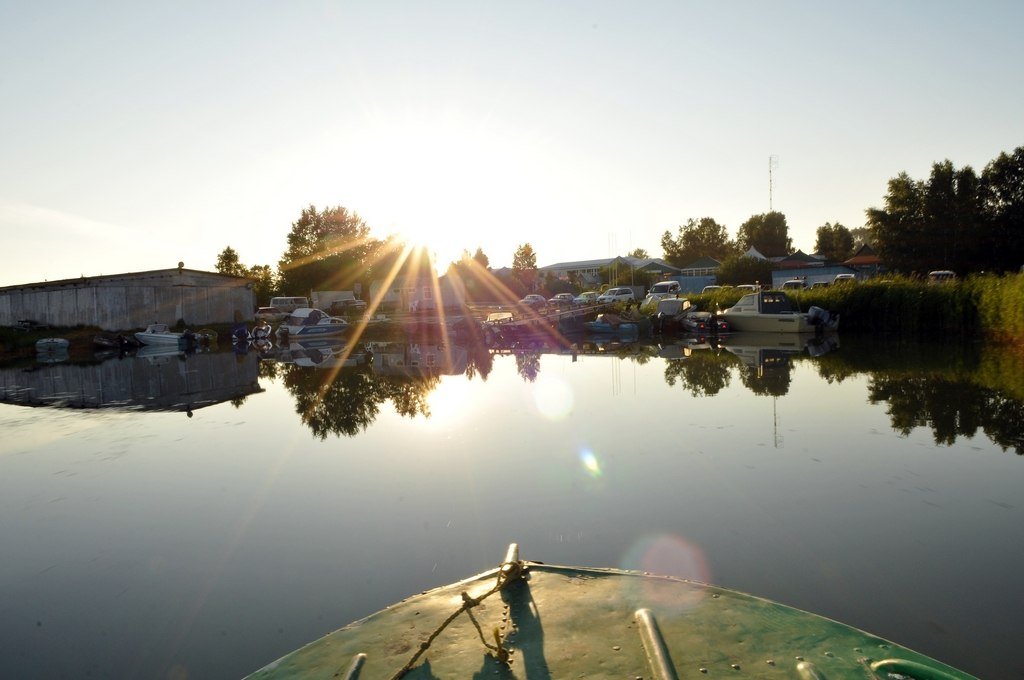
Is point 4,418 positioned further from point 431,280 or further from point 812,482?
point 431,280

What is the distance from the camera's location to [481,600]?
4.11m

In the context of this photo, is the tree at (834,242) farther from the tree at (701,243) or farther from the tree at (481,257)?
the tree at (481,257)

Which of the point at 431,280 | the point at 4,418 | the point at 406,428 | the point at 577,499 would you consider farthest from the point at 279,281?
the point at 577,499

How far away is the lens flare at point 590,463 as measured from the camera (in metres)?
8.64

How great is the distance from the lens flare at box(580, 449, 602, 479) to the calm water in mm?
42

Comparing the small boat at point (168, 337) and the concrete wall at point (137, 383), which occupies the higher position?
the small boat at point (168, 337)

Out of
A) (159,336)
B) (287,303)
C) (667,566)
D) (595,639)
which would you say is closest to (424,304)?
(287,303)

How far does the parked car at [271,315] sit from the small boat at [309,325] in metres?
7.26

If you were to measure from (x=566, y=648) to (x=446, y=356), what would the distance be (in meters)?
23.6

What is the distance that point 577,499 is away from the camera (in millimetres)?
7508

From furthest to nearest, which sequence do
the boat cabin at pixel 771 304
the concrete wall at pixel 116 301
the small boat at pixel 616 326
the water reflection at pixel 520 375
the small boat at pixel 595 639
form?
the concrete wall at pixel 116 301, the small boat at pixel 616 326, the boat cabin at pixel 771 304, the water reflection at pixel 520 375, the small boat at pixel 595 639

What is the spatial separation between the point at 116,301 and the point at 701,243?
283ft

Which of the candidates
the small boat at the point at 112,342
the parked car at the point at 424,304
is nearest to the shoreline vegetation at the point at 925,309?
the small boat at the point at 112,342

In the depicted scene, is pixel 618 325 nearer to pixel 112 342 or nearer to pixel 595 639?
pixel 112 342
